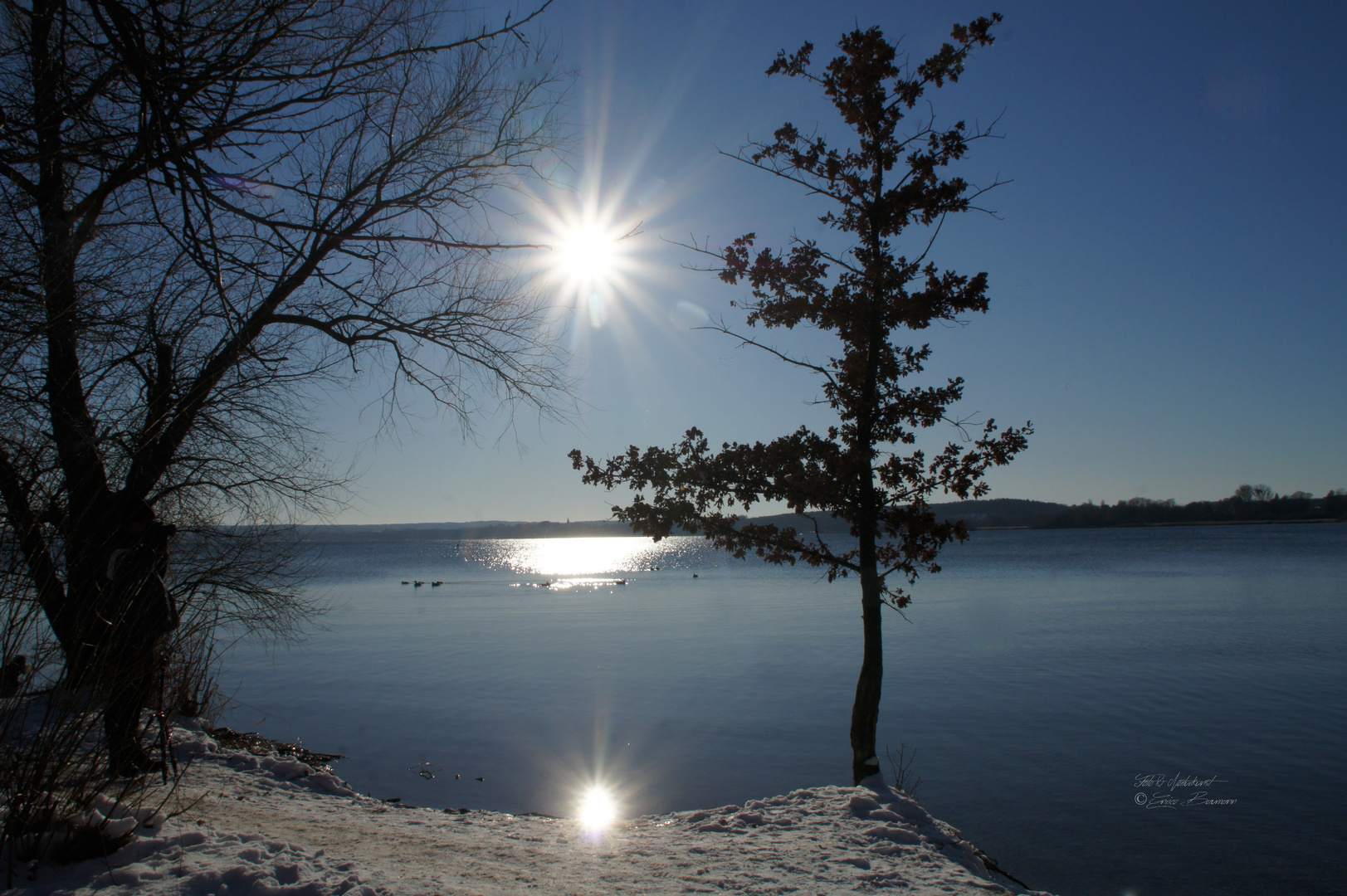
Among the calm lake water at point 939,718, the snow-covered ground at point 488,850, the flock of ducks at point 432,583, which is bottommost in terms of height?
the flock of ducks at point 432,583

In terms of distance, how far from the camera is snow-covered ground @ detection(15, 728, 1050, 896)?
4.29 m

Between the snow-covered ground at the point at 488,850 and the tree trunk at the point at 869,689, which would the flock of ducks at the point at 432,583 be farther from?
the tree trunk at the point at 869,689

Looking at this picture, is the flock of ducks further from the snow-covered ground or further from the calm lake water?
the snow-covered ground

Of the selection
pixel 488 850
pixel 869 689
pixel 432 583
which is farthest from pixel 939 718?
pixel 432 583

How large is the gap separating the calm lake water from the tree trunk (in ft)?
7.86

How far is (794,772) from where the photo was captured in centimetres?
1167

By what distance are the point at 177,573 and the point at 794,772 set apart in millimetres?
8722

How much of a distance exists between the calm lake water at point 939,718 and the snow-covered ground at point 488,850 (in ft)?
9.39

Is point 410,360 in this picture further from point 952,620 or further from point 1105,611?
point 1105,611

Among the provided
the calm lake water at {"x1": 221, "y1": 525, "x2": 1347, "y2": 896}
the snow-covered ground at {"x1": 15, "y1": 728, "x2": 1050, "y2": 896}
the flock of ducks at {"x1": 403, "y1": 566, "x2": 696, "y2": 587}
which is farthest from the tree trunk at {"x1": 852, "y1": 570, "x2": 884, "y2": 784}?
the flock of ducks at {"x1": 403, "y1": 566, "x2": 696, "y2": 587}

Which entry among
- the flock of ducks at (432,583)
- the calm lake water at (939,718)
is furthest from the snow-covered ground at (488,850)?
the flock of ducks at (432,583)

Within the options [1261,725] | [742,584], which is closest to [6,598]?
[1261,725]

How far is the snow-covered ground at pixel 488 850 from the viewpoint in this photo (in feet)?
14.1

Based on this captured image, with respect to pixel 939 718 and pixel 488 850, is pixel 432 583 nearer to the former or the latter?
pixel 939 718
